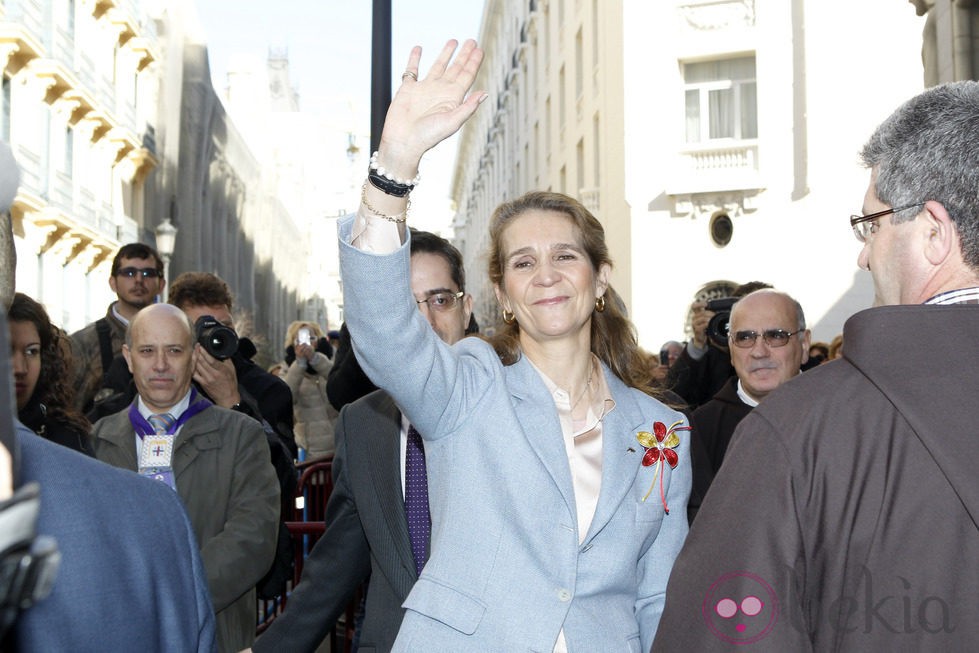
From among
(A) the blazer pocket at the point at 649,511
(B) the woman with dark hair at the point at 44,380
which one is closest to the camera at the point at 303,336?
(B) the woman with dark hair at the point at 44,380

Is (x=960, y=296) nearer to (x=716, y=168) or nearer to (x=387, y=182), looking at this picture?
(x=387, y=182)

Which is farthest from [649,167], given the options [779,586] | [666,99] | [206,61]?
[779,586]

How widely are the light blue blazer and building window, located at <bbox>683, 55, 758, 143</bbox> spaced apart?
1899cm

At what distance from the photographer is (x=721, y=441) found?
521 centimetres

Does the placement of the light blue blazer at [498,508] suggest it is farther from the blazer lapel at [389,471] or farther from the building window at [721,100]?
the building window at [721,100]

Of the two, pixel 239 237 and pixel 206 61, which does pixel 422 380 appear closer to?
pixel 206 61

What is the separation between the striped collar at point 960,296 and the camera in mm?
1998

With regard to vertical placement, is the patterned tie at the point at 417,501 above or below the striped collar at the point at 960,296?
below

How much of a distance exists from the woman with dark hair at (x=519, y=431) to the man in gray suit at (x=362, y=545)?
0.54 m

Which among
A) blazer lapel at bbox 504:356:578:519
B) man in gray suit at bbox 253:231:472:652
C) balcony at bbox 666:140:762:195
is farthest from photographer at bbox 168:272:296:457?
balcony at bbox 666:140:762:195

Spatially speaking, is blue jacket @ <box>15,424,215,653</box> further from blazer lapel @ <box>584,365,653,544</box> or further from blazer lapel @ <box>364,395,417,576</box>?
blazer lapel @ <box>364,395,417,576</box>

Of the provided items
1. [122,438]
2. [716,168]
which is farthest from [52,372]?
[716,168]

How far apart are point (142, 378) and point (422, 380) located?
2476mm

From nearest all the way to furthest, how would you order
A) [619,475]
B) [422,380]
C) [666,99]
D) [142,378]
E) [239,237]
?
[422,380] < [619,475] < [142,378] < [666,99] < [239,237]
